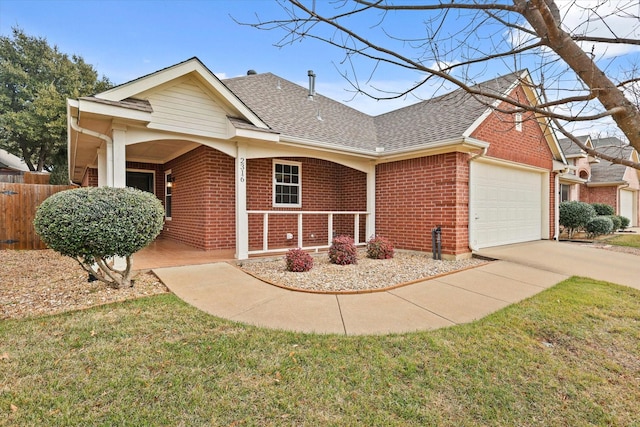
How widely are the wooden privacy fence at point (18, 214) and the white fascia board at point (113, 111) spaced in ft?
23.4

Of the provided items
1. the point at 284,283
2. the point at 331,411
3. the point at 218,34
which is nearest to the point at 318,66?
→ the point at 218,34

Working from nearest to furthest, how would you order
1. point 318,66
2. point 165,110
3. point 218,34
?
point 318,66 → point 218,34 → point 165,110

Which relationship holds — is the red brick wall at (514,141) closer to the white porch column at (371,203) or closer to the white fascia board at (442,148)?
the white fascia board at (442,148)

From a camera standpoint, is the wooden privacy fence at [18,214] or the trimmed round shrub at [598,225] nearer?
the wooden privacy fence at [18,214]

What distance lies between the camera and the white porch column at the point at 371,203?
10.1m

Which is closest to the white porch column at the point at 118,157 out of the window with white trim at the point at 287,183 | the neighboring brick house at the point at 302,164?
the neighboring brick house at the point at 302,164

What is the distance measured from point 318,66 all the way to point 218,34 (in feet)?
9.75

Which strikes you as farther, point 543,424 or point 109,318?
point 109,318

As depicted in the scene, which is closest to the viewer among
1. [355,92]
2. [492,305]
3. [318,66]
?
[355,92]

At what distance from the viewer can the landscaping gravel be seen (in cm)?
574

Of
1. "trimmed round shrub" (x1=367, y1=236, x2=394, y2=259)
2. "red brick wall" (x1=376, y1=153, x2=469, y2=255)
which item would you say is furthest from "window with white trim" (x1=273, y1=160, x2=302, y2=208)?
"trimmed round shrub" (x1=367, y1=236, x2=394, y2=259)

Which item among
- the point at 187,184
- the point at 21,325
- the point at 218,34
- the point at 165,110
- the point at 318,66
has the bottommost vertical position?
the point at 21,325

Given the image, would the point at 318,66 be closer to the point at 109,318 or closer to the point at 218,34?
the point at 218,34

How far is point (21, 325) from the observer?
147 inches
